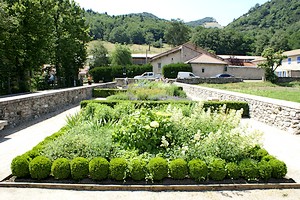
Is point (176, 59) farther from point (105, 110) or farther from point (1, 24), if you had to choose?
point (105, 110)

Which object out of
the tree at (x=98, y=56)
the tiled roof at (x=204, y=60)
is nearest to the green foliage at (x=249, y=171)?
the tiled roof at (x=204, y=60)

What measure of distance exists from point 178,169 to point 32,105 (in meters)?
7.42

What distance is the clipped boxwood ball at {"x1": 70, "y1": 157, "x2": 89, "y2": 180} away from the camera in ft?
13.8

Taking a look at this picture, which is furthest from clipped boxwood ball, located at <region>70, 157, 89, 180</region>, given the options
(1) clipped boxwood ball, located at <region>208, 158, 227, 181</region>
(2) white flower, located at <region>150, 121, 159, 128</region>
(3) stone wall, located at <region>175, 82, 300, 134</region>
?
(3) stone wall, located at <region>175, 82, 300, 134</region>

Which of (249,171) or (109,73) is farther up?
(109,73)

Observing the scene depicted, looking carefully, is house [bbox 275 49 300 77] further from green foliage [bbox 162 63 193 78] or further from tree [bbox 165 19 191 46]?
tree [bbox 165 19 191 46]

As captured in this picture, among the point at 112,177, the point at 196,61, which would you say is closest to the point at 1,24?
the point at 112,177

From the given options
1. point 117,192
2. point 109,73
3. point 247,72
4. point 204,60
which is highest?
point 204,60

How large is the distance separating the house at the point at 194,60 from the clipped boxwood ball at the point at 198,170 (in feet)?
111

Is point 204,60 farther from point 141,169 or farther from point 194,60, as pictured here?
point 141,169

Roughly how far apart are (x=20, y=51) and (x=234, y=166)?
820 inches

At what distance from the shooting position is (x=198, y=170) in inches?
163

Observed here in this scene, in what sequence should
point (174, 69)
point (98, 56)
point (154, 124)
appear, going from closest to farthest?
point (154, 124) → point (174, 69) → point (98, 56)

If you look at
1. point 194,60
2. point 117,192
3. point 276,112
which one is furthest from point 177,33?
point 117,192
